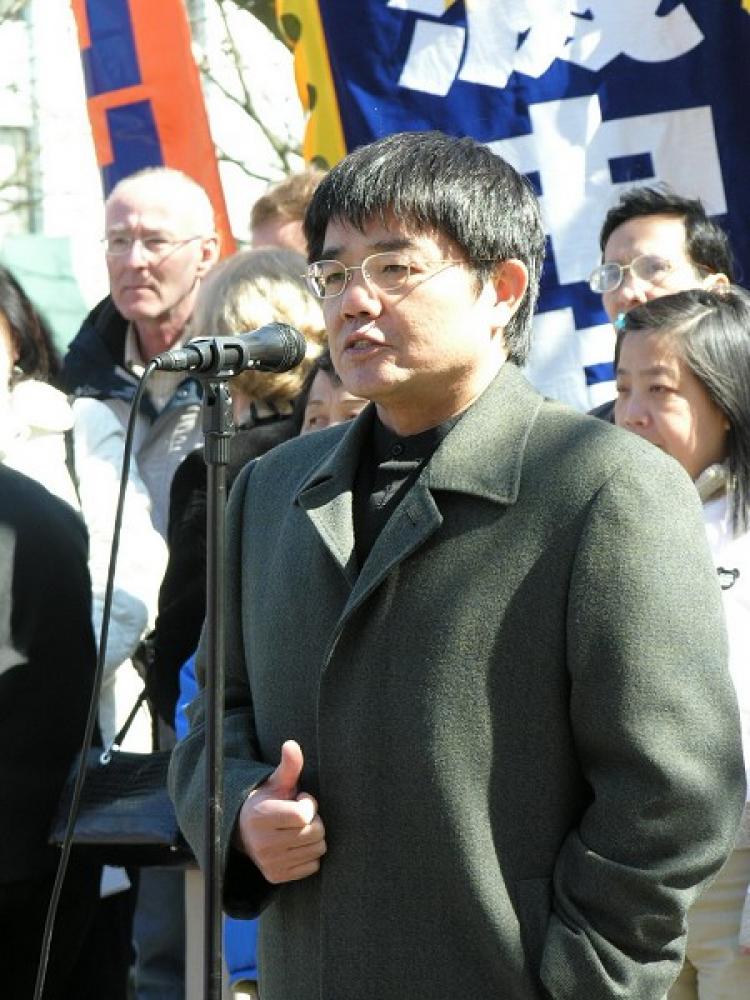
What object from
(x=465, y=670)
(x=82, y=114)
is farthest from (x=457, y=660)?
(x=82, y=114)

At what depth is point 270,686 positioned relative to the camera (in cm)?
276

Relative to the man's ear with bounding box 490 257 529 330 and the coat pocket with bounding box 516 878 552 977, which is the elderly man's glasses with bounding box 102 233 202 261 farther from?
the coat pocket with bounding box 516 878 552 977

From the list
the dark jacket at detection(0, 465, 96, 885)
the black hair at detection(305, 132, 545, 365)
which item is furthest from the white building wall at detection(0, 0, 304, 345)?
the black hair at detection(305, 132, 545, 365)

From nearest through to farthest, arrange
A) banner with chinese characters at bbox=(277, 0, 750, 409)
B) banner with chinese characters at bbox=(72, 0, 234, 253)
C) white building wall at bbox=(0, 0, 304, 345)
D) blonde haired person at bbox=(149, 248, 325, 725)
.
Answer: blonde haired person at bbox=(149, 248, 325, 725) < banner with chinese characters at bbox=(277, 0, 750, 409) < banner with chinese characters at bbox=(72, 0, 234, 253) < white building wall at bbox=(0, 0, 304, 345)

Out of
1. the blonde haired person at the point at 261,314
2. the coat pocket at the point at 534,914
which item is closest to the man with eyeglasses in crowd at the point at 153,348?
the blonde haired person at the point at 261,314

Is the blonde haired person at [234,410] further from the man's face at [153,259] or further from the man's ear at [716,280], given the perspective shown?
the man's ear at [716,280]

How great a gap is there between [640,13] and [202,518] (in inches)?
85.3

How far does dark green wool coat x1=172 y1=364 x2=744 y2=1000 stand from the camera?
96.0 inches

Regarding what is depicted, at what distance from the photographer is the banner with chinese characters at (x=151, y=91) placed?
21.1 ft

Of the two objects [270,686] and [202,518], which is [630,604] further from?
[202,518]

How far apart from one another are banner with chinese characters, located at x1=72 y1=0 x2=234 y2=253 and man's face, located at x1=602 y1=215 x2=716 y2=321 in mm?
2073

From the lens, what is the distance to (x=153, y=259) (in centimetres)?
561

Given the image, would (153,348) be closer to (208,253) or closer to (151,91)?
(208,253)

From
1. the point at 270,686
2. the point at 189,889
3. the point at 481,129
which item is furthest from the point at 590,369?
the point at 270,686
